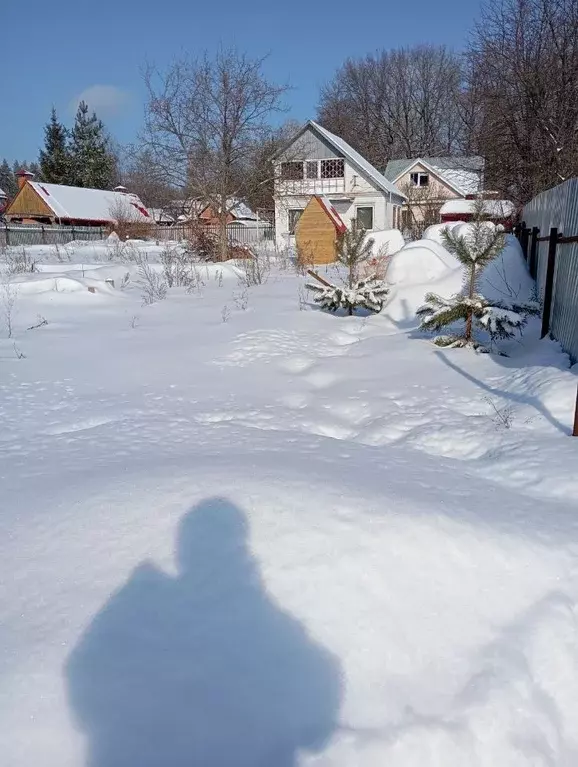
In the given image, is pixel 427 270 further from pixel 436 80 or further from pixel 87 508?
pixel 436 80

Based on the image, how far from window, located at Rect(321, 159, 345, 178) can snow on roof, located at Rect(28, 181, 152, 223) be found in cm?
1211

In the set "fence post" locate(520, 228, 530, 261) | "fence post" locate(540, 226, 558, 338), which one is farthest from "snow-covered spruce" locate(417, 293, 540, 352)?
"fence post" locate(520, 228, 530, 261)

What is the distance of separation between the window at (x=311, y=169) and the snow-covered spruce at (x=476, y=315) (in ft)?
86.2

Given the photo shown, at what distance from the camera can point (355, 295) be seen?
366 inches

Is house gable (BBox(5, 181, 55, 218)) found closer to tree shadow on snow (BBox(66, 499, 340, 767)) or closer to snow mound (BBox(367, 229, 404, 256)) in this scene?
snow mound (BBox(367, 229, 404, 256))

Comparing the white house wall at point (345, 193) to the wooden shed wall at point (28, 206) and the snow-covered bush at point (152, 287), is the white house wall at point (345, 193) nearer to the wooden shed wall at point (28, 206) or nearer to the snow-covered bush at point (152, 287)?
the snow-covered bush at point (152, 287)

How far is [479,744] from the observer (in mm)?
1799

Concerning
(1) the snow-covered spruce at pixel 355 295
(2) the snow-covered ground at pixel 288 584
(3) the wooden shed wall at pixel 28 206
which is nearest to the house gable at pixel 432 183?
(3) the wooden shed wall at pixel 28 206

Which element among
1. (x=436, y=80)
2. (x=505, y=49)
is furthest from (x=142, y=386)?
(x=436, y=80)

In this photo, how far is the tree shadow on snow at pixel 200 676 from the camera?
170 centimetres

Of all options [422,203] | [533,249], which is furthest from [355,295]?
[422,203]

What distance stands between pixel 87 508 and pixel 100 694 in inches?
45.2

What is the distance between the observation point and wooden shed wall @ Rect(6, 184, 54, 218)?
113 feet

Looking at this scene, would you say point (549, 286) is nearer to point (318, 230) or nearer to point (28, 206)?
point (318, 230)
